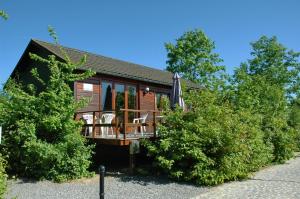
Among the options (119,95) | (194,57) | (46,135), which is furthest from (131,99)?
(194,57)

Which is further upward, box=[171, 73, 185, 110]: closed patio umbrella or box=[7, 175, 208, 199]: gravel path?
box=[171, 73, 185, 110]: closed patio umbrella

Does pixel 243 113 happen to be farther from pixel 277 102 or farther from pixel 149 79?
pixel 277 102

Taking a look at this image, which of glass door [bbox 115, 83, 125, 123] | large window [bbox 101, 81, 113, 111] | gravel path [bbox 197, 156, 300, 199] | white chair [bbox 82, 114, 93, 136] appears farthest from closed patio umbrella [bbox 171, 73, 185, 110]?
glass door [bbox 115, 83, 125, 123]

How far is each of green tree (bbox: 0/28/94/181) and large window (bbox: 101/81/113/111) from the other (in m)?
4.57

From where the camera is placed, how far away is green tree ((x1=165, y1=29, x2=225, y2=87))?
1726 inches

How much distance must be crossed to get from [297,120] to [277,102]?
14.0ft

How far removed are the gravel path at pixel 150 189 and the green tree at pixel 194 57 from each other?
3205 cm

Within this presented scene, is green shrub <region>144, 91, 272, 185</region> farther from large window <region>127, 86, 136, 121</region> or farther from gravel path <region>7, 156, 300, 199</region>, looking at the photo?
large window <region>127, 86, 136, 121</region>

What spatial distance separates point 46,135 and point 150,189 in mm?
4159

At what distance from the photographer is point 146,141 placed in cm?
1244

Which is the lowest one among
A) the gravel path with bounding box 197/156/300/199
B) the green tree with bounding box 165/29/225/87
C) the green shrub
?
the gravel path with bounding box 197/156/300/199

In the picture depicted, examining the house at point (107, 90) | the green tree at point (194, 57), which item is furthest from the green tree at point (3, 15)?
the green tree at point (194, 57)

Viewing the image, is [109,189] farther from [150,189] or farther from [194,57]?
[194,57]

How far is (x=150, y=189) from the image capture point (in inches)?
422
